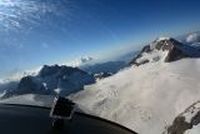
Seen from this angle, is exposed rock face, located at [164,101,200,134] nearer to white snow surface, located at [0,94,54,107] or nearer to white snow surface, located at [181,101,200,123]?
white snow surface, located at [181,101,200,123]

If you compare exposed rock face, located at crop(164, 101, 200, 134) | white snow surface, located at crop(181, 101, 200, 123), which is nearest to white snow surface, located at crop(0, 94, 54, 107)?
exposed rock face, located at crop(164, 101, 200, 134)

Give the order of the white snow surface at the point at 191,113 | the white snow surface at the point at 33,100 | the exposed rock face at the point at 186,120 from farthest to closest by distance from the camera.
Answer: the white snow surface at the point at 191,113
the exposed rock face at the point at 186,120
the white snow surface at the point at 33,100

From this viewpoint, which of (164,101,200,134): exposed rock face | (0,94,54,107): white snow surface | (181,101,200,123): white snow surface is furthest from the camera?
(181,101,200,123): white snow surface

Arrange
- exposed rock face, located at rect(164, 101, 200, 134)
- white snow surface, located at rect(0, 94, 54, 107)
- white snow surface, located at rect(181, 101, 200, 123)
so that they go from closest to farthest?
white snow surface, located at rect(0, 94, 54, 107)
exposed rock face, located at rect(164, 101, 200, 134)
white snow surface, located at rect(181, 101, 200, 123)

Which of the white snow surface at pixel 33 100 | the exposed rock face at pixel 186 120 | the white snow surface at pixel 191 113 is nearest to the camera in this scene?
the white snow surface at pixel 33 100

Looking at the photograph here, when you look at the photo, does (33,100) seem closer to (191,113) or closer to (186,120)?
(186,120)

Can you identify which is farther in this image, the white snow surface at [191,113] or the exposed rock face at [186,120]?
the white snow surface at [191,113]

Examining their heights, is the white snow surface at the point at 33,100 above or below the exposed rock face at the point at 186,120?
above

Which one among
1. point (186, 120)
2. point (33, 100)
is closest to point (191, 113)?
point (186, 120)

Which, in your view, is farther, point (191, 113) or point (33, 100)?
point (191, 113)

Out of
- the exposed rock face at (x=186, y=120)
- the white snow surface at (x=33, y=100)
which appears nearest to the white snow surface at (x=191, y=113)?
the exposed rock face at (x=186, y=120)

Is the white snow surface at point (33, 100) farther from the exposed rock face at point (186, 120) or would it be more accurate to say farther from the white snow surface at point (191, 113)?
the white snow surface at point (191, 113)

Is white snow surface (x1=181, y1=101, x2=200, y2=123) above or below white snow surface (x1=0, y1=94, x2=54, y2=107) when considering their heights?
below

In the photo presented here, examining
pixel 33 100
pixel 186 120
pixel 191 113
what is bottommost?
pixel 186 120
